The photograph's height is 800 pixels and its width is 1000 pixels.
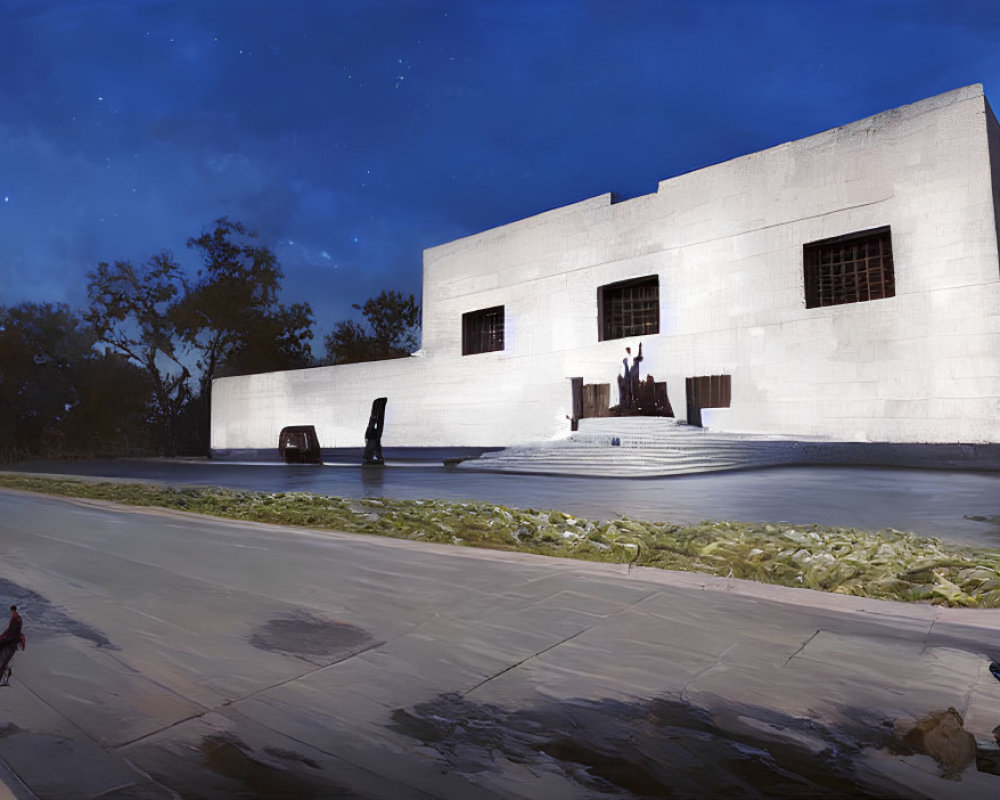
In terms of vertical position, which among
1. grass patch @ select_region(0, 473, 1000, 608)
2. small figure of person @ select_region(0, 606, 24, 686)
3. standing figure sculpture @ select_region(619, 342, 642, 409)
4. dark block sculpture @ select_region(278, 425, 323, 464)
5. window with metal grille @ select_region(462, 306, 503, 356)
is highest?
window with metal grille @ select_region(462, 306, 503, 356)

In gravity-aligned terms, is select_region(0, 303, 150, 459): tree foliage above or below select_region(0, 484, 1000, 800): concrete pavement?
above

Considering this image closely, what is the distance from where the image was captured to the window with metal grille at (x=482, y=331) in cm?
2428

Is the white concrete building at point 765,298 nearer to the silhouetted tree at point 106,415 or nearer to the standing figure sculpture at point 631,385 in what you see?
the standing figure sculpture at point 631,385

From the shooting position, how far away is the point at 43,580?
3.74 metres

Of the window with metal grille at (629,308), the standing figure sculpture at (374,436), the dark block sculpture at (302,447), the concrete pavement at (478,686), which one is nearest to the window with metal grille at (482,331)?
the window with metal grille at (629,308)

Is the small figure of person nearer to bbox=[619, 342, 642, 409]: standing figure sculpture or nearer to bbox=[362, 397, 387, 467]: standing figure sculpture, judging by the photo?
bbox=[362, 397, 387, 467]: standing figure sculpture

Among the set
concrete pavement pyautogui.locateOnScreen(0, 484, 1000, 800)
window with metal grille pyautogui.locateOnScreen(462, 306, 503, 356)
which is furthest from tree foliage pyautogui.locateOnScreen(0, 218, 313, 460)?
concrete pavement pyautogui.locateOnScreen(0, 484, 1000, 800)

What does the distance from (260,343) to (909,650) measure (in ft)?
131

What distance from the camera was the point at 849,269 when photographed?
1655 cm

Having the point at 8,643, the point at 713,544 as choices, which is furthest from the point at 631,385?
the point at 8,643

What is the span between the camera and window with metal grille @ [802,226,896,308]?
15.9 metres

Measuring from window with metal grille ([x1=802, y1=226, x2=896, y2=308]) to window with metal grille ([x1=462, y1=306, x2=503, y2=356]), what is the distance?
36.1 feet

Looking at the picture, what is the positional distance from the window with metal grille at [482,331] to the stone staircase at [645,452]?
23.0 feet

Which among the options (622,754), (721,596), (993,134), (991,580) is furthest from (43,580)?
(993,134)
